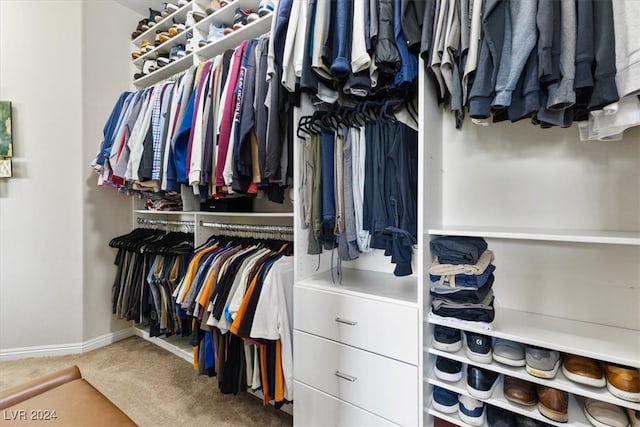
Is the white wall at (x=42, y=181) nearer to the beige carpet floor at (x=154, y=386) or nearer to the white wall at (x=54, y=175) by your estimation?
the white wall at (x=54, y=175)

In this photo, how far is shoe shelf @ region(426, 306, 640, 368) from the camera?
83cm

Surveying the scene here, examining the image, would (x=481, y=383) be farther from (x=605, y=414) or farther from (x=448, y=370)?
(x=605, y=414)

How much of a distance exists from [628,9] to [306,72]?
90cm

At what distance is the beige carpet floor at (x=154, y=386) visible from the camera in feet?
5.26

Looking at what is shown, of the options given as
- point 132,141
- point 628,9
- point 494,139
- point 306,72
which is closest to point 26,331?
point 132,141

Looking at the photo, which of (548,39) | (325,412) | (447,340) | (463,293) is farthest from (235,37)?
(325,412)

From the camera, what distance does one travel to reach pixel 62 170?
231cm

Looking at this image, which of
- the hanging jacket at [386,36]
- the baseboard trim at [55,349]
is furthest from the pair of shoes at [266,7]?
the baseboard trim at [55,349]

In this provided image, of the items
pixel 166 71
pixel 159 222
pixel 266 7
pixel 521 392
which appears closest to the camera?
pixel 521 392

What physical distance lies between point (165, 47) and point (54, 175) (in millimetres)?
1322

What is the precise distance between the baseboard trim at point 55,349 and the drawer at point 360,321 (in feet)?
6.84

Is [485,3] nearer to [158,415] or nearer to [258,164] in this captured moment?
[258,164]

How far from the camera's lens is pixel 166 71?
2367 mm

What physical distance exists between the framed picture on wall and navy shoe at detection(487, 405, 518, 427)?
321cm
